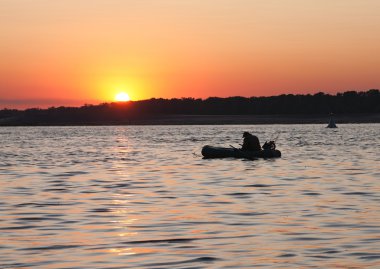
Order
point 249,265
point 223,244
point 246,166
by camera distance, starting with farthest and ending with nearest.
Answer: point 246,166 → point 223,244 → point 249,265

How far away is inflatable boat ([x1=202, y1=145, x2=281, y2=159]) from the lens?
49469mm

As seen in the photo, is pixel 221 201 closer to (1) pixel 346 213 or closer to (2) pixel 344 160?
(1) pixel 346 213

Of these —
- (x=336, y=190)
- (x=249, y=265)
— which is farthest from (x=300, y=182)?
(x=249, y=265)

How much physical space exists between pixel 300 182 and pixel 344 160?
671 inches

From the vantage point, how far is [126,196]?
91.1 feet

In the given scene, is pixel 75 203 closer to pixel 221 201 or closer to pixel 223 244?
pixel 221 201

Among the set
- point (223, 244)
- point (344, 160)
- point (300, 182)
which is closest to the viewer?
point (223, 244)

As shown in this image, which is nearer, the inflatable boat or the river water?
the river water

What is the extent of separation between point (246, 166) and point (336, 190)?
14932mm

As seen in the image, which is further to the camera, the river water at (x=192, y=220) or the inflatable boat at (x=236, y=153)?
the inflatable boat at (x=236, y=153)

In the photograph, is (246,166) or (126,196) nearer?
(126,196)

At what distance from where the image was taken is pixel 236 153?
50.3 meters

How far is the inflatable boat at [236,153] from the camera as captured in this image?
162ft

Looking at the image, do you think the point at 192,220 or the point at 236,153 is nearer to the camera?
the point at 192,220
